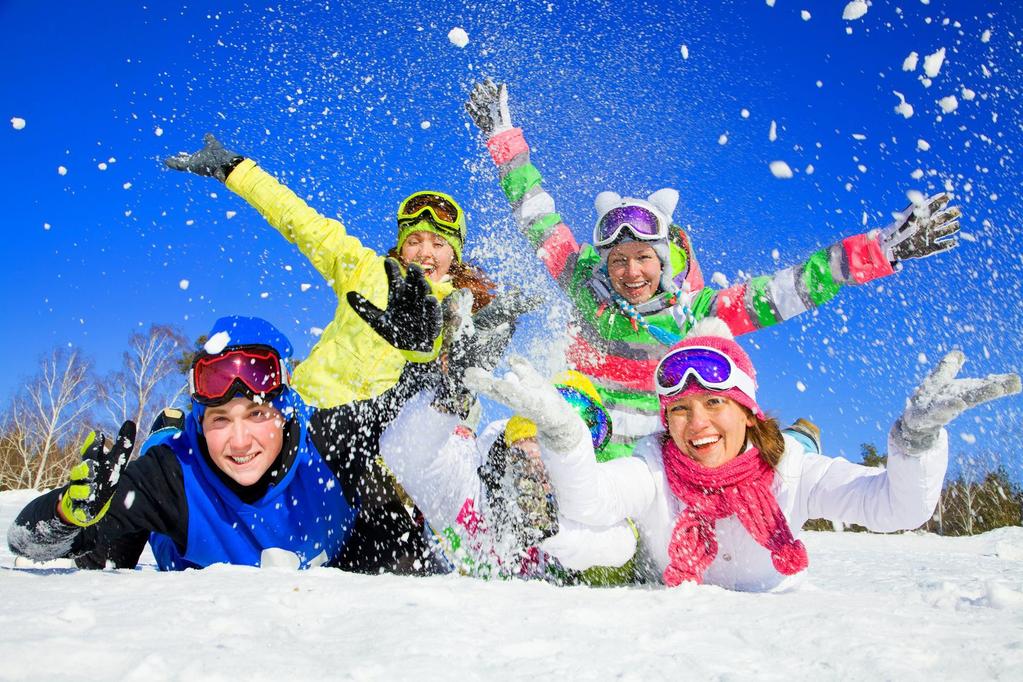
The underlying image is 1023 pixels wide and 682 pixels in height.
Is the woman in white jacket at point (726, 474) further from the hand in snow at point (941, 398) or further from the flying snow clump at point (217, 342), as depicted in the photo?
the flying snow clump at point (217, 342)

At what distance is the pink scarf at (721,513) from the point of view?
280 centimetres

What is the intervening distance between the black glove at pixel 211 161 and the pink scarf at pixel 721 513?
131 inches

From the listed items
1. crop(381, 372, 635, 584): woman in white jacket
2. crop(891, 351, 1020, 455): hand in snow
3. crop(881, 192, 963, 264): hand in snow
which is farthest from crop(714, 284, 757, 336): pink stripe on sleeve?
crop(891, 351, 1020, 455): hand in snow

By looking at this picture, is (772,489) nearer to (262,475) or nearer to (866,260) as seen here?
(262,475)

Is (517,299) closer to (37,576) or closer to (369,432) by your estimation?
(369,432)

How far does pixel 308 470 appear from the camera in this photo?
3289 millimetres

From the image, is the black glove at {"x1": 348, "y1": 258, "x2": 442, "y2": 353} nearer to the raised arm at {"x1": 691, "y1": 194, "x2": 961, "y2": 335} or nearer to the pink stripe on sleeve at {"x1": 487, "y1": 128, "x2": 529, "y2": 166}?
the raised arm at {"x1": 691, "y1": 194, "x2": 961, "y2": 335}

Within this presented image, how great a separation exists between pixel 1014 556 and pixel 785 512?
19.3ft

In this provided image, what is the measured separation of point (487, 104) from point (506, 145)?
560mm

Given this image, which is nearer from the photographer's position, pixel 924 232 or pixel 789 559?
pixel 789 559

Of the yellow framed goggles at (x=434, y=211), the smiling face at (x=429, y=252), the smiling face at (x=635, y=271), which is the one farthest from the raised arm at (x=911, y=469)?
the yellow framed goggles at (x=434, y=211)

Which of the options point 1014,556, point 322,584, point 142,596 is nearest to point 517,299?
point 322,584

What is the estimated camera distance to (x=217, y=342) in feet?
10.8

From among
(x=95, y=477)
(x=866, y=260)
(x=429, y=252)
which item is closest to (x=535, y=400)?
(x=95, y=477)
